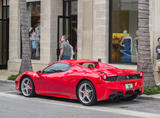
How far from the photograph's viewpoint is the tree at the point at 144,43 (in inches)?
515

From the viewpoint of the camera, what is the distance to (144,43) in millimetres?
13172

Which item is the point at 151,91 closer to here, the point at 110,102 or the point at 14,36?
the point at 110,102

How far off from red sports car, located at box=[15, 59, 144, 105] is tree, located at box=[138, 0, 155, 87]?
6.79 feet

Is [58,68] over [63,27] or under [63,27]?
under

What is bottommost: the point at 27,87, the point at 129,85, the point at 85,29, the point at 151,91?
the point at 151,91

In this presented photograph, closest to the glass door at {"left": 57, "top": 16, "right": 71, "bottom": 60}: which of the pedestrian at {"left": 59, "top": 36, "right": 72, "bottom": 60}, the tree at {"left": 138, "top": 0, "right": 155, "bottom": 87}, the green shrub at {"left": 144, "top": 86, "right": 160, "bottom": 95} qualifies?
the pedestrian at {"left": 59, "top": 36, "right": 72, "bottom": 60}

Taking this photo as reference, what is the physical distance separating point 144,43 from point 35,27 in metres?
10.2

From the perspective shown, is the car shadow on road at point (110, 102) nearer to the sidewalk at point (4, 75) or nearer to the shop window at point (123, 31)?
the shop window at point (123, 31)

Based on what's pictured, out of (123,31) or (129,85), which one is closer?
(129,85)

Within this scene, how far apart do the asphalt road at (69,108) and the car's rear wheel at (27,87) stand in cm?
19

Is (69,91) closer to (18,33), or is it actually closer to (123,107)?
(123,107)

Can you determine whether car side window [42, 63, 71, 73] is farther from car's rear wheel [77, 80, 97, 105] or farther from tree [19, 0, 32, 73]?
tree [19, 0, 32, 73]

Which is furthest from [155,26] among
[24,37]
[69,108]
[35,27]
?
[35,27]

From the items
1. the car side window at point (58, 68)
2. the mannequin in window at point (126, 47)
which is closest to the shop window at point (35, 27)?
the mannequin in window at point (126, 47)
